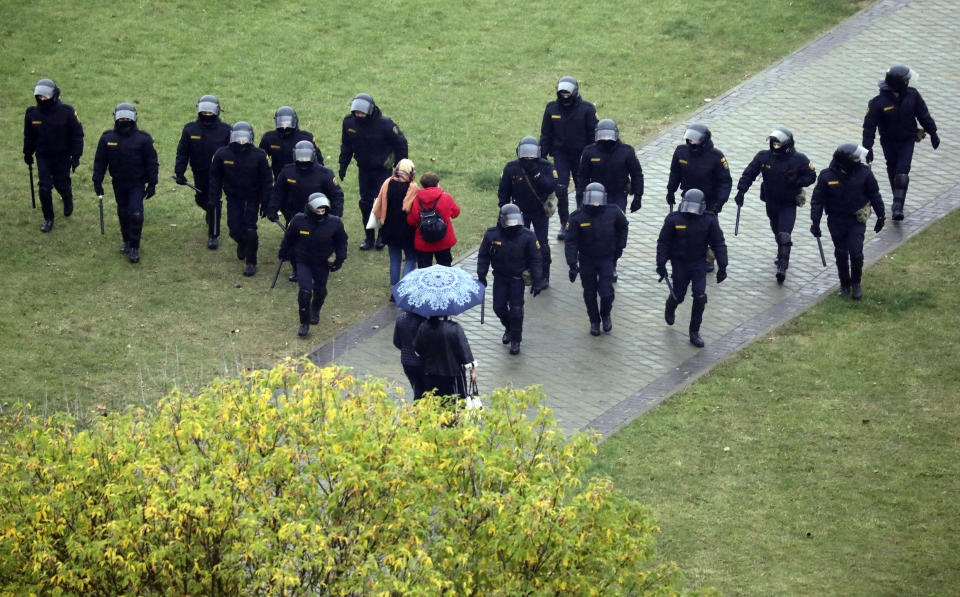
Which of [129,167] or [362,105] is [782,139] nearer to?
[362,105]

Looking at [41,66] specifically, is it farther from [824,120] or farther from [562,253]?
[824,120]

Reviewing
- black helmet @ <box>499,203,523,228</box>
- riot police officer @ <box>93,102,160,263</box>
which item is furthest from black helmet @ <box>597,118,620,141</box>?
riot police officer @ <box>93,102,160,263</box>

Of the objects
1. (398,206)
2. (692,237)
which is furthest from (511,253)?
(692,237)

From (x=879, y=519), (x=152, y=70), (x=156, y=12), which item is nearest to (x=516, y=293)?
(x=879, y=519)

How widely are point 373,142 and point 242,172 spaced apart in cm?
186

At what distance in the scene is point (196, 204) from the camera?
19.4 metres

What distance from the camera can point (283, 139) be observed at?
17.4 meters

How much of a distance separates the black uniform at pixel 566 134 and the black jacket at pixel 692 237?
106 inches

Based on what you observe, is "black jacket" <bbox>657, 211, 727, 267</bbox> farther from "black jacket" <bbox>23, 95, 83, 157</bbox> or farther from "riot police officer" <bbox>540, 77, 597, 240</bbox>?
"black jacket" <bbox>23, 95, 83, 157</bbox>

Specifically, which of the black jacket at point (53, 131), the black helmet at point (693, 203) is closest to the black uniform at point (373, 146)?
the black jacket at point (53, 131)

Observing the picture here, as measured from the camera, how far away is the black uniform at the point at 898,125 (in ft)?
59.6

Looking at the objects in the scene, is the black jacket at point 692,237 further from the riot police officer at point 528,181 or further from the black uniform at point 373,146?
the black uniform at point 373,146

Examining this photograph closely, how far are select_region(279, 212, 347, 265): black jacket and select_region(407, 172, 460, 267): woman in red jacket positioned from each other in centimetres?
94

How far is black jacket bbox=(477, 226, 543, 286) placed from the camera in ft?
49.3
